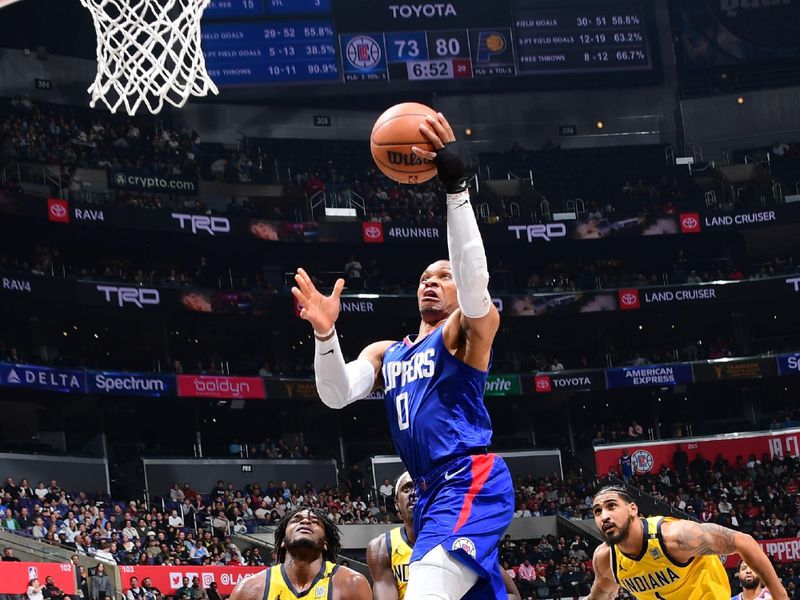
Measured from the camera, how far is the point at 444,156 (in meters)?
5.19

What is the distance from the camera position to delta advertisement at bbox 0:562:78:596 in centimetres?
1891

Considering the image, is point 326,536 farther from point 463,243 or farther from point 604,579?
point 463,243

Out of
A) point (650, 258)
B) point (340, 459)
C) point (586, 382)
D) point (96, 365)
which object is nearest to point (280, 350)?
point (340, 459)

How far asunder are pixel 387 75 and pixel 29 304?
45.8 ft

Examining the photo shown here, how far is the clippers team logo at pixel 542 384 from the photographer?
37312 millimetres

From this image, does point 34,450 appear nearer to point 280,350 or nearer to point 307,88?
point 280,350

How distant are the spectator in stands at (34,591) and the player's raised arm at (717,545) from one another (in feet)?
42.1

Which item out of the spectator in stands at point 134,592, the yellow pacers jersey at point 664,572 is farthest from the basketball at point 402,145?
the spectator in stands at point 134,592

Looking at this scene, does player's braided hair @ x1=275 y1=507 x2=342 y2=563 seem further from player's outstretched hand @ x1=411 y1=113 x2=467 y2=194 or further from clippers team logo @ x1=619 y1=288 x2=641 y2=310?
clippers team logo @ x1=619 y1=288 x2=641 y2=310

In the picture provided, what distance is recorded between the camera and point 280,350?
38.0 m

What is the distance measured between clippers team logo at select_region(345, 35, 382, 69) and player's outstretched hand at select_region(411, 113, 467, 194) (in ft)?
115

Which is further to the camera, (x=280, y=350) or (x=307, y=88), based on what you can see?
(x=307, y=88)

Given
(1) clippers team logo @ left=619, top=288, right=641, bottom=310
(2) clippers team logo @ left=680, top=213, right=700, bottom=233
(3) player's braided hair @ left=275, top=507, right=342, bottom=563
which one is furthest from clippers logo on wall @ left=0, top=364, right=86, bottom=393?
(3) player's braided hair @ left=275, top=507, right=342, bottom=563

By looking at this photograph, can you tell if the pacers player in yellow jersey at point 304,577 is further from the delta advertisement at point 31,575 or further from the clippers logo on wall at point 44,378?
the clippers logo on wall at point 44,378
